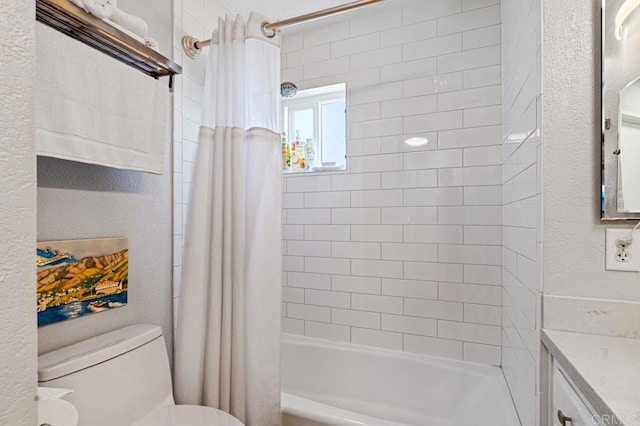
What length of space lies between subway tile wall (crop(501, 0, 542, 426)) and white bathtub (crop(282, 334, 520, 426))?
156 millimetres

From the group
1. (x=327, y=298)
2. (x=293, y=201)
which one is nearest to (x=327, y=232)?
(x=293, y=201)

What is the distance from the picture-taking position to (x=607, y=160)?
0.97 meters

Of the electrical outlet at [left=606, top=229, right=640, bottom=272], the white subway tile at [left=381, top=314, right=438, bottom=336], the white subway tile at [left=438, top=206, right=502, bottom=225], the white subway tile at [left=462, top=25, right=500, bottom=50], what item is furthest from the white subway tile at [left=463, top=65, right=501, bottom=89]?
the white subway tile at [left=381, top=314, right=438, bottom=336]

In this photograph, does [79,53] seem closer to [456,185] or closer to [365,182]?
[365,182]

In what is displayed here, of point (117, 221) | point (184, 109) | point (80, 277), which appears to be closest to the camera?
point (80, 277)

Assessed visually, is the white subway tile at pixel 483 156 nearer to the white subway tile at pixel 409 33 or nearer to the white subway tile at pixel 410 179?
the white subway tile at pixel 410 179

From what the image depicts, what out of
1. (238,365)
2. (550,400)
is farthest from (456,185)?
(238,365)

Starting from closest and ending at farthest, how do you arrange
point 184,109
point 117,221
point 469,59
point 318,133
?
point 117,221 → point 184,109 → point 469,59 → point 318,133

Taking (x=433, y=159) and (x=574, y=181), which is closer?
(x=574, y=181)

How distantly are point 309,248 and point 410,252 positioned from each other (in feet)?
2.19

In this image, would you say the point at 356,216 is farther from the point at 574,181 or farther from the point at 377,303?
the point at 574,181

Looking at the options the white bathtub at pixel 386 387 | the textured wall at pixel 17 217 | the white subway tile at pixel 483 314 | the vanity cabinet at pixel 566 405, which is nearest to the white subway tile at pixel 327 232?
the white bathtub at pixel 386 387

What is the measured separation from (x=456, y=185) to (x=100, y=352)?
1820 mm

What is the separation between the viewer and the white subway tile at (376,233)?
2.04 meters
